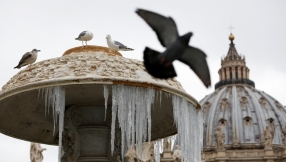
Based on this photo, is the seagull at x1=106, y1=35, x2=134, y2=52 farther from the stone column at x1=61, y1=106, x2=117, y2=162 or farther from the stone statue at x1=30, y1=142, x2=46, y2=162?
the stone statue at x1=30, y1=142, x2=46, y2=162

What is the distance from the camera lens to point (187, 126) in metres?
10.0

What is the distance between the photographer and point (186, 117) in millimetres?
10039

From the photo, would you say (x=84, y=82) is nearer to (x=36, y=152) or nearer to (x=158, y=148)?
(x=158, y=148)

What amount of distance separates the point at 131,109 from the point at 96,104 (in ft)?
3.80

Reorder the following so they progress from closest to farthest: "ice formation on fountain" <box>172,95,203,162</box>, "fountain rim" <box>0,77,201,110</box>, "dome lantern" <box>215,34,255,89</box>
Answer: "fountain rim" <box>0,77,201,110</box> → "ice formation on fountain" <box>172,95,203,162</box> → "dome lantern" <box>215,34,255,89</box>

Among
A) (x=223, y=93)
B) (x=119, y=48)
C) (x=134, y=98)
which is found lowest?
(x=134, y=98)

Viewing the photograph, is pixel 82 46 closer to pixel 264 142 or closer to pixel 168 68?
pixel 168 68

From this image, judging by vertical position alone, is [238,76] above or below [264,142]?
above

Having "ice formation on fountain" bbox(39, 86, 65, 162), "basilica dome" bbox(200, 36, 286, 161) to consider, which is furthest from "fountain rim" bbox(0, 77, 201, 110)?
"basilica dome" bbox(200, 36, 286, 161)

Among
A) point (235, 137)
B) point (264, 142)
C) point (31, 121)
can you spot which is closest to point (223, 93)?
point (235, 137)

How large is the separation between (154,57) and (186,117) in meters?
4.62

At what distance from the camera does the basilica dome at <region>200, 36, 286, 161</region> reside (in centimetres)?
9862

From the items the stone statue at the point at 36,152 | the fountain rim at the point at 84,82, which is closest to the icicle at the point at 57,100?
the fountain rim at the point at 84,82

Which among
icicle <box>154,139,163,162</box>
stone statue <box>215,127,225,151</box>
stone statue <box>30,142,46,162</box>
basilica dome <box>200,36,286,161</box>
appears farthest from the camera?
basilica dome <box>200,36,286,161</box>
